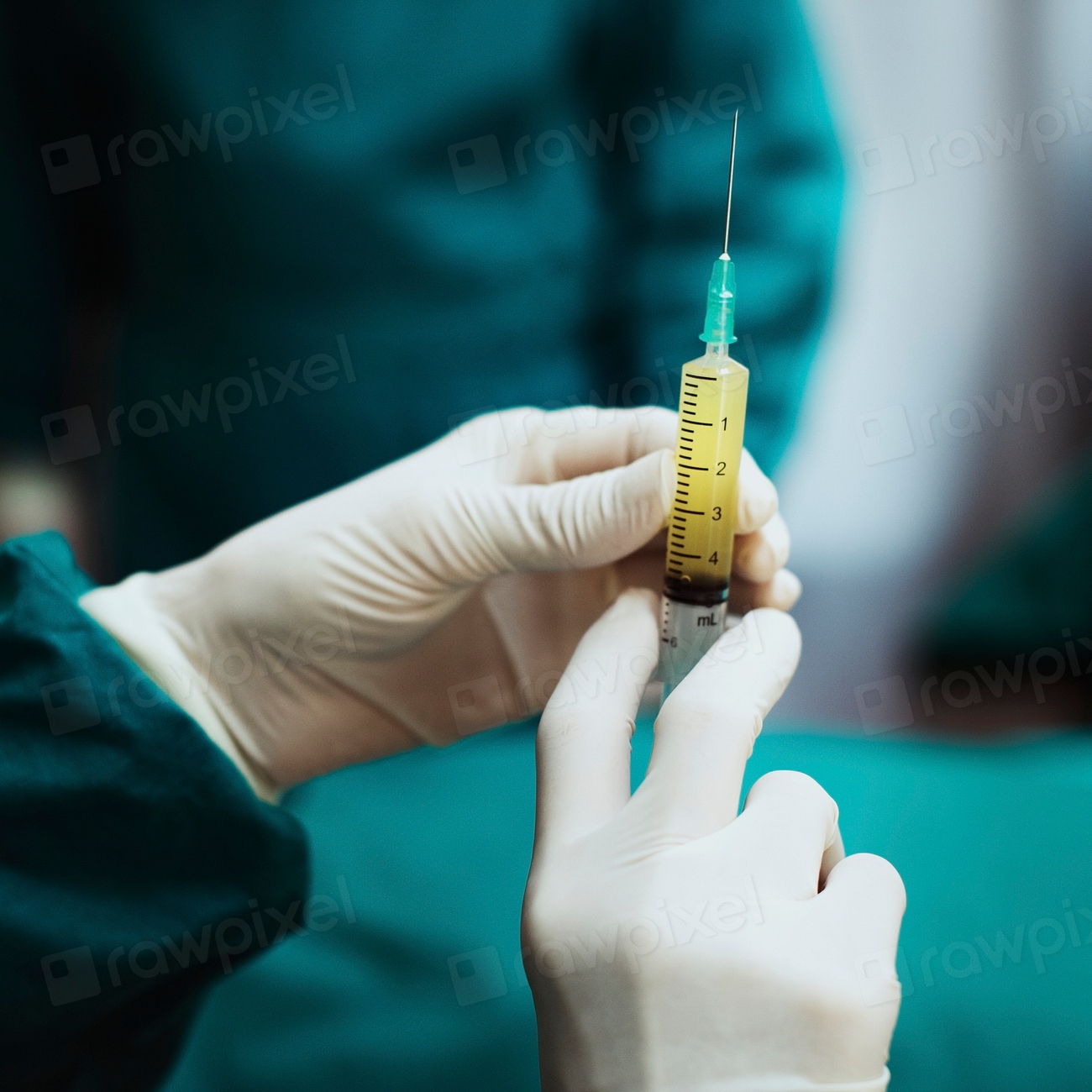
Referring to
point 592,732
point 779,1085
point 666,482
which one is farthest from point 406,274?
point 779,1085

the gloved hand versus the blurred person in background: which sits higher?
the blurred person in background

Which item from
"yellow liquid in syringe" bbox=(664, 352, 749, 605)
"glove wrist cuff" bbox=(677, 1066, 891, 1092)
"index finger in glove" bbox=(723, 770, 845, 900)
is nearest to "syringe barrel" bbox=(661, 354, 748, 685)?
"yellow liquid in syringe" bbox=(664, 352, 749, 605)

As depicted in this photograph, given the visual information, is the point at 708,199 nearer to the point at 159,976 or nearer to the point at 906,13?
the point at 906,13

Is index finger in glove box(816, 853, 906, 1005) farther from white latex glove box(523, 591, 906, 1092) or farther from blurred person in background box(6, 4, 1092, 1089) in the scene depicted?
blurred person in background box(6, 4, 1092, 1089)

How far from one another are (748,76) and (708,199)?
121 millimetres

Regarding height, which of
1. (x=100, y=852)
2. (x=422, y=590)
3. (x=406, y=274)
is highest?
(x=406, y=274)

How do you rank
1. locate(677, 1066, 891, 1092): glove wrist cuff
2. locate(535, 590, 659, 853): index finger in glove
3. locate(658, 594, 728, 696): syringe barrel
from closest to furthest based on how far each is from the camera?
locate(677, 1066, 891, 1092): glove wrist cuff < locate(535, 590, 659, 853): index finger in glove < locate(658, 594, 728, 696): syringe barrel

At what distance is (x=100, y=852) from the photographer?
0.75 meters

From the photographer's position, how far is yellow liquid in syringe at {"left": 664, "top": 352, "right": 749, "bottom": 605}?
27.0 inches

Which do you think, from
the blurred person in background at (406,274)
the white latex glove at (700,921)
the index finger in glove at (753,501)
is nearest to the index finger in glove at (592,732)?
the white latex glove at (700,921)

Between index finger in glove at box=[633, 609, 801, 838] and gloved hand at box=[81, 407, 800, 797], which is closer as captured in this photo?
index finger in glove at box=[633, 609, 801, 838]

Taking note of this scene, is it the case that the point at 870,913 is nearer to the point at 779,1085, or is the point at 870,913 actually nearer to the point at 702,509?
the point at 779,1085

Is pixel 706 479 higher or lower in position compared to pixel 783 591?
higher

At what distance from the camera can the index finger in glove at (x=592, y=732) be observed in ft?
2.08
